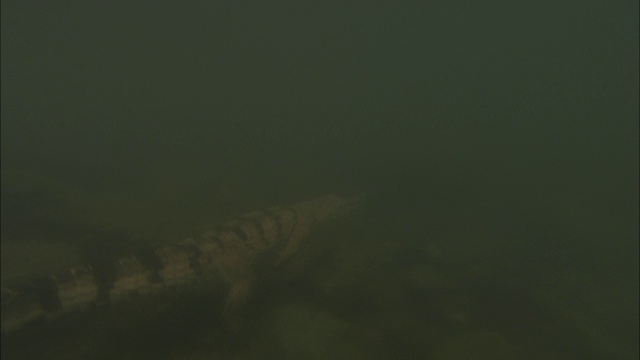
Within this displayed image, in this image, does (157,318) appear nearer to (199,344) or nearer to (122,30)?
(199,344)

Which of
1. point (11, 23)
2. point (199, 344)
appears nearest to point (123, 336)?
point (199, 344)

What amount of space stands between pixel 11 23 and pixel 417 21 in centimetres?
7434

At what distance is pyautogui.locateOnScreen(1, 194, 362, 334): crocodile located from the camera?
13.8ft

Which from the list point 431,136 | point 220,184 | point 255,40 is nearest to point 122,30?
point 255,40

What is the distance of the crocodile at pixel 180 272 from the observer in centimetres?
419

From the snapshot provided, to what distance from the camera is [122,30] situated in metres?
66.2

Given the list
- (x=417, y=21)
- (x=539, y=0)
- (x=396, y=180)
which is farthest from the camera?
(x=417, y=21)

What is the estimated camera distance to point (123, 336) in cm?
457

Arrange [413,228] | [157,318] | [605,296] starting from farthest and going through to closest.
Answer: [413,228] < [605,296] < [157,318]

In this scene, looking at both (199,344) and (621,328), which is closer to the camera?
(199,344)

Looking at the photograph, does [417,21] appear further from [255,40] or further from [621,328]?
[621,328]

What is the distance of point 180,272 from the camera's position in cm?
537

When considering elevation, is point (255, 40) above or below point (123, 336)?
above

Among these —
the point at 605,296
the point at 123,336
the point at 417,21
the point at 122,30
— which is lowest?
the point at 605,296
